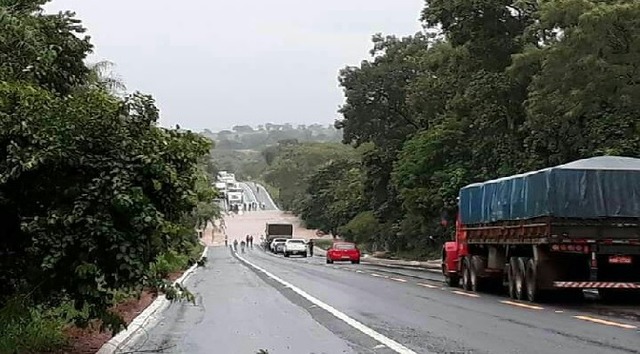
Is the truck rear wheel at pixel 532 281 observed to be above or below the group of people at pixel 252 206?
below

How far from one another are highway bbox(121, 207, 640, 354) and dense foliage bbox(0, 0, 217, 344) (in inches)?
127

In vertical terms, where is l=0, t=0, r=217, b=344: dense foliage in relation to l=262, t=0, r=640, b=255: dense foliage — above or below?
below

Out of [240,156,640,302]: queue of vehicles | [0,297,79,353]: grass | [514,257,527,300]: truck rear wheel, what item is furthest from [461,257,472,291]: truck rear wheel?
[0,297,79,353]: grass

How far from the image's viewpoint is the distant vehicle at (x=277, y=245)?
87.5m

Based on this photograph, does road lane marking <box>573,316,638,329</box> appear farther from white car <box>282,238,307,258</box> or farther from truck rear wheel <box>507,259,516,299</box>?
white car <box>282,238,307,258</box>

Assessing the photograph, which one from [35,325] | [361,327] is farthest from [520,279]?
[35,325]

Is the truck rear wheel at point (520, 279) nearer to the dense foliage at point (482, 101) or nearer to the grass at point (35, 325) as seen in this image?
the dense foliage at point (482, 101)

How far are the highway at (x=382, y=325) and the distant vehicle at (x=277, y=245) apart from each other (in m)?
60.6

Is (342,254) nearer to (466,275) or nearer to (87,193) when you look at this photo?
(466,275)

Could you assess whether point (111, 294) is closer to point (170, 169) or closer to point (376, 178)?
point (170, 169)

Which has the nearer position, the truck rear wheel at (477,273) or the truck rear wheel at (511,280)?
the truck rear wheel at (511,280)

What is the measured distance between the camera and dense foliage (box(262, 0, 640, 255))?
112 feet

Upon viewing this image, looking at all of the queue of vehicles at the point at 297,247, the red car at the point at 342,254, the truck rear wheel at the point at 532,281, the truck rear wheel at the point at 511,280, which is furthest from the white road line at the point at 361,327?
the queue of vehicles at the point at 297,247

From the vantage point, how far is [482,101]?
151 feet
